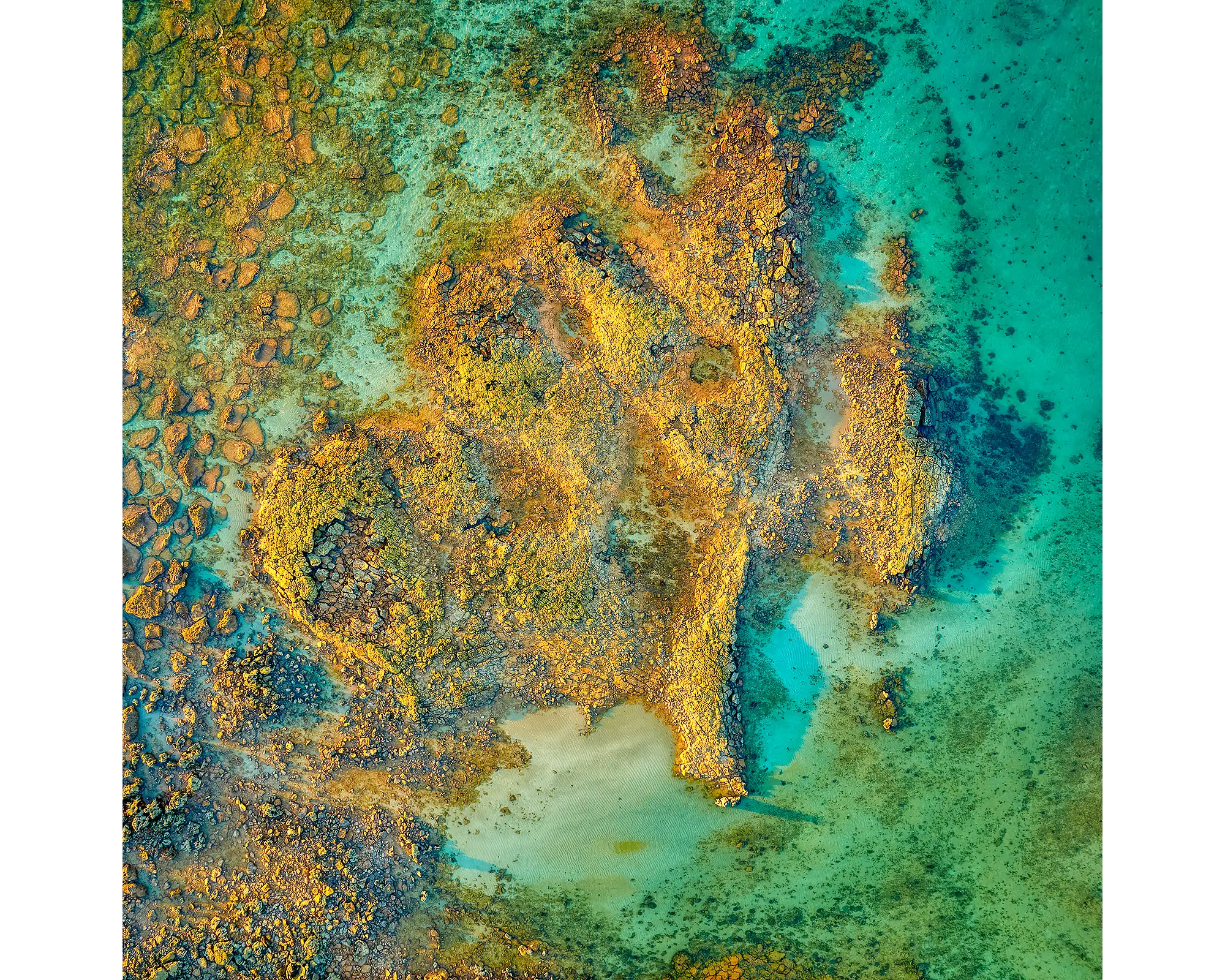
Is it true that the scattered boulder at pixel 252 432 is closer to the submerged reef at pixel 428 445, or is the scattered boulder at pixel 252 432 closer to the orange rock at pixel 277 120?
the submerged reef at pixel 428 445

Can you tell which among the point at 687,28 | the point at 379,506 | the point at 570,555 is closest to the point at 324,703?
the point at 379,506

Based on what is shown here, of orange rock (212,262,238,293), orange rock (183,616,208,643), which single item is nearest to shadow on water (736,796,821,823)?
orange rock (183,616,208,643)

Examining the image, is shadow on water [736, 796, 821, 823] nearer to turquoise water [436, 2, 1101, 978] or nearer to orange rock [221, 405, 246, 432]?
turquoise water [436, 2, 1101, 978]

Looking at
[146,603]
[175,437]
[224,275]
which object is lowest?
[146,603]

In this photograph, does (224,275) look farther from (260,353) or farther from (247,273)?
(260,353)

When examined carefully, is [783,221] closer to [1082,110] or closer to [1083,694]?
[1082,110]

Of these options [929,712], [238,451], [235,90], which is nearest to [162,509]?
[238,451]
